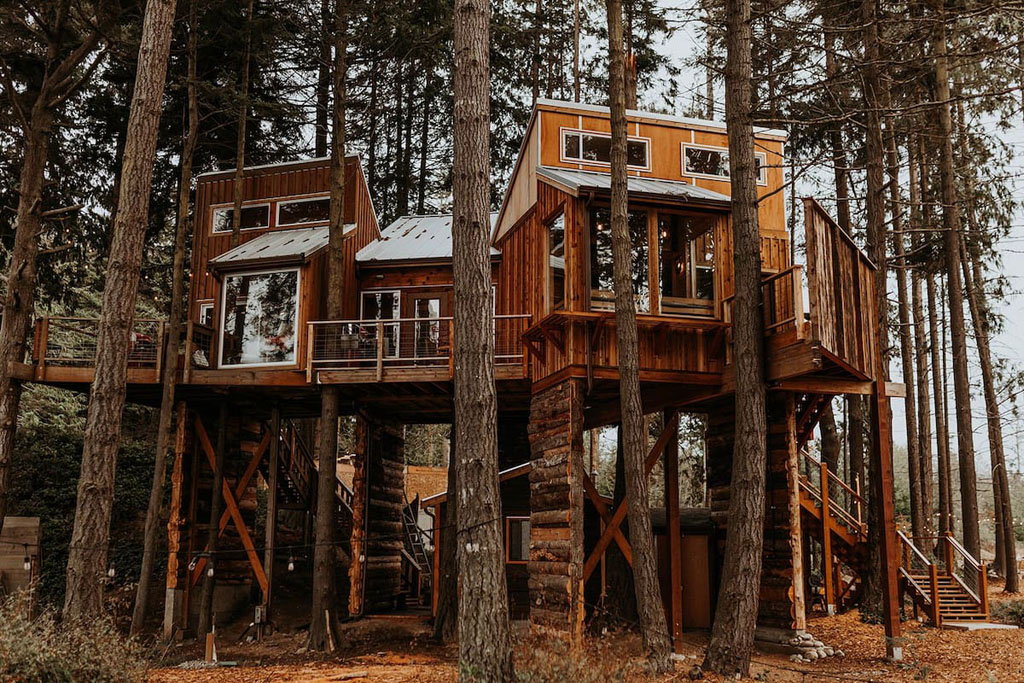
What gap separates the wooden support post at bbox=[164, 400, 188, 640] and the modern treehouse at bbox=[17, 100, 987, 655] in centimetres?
5

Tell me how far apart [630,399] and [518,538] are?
9244 millimetres

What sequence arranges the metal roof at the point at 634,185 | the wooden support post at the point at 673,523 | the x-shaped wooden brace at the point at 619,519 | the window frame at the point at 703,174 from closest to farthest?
the metal roof at the point at 634,185 < the wooden support post at the point at 673,523 < the x-shaped wooden brace at the point at 619,519 < the window frame at the point at 703,174

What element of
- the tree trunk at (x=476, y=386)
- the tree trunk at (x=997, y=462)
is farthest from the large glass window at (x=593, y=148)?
the tree trunk at (x=997, y=462)

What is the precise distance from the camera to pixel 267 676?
11.3m

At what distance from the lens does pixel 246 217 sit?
22219mm

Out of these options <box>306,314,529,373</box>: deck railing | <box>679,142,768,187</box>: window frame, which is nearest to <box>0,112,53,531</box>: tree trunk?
<box>306,314,529,373</box>: deck railing

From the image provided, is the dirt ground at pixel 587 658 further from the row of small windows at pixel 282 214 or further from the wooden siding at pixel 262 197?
the row of small windows at pixel 282 214

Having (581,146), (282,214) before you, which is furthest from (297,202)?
(581,146)

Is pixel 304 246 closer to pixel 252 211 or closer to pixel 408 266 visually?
pixel 408 266

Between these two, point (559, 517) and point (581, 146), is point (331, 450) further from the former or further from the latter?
point (581, 146)

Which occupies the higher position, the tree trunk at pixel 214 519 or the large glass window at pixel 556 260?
the large glass window at pixel 556 260

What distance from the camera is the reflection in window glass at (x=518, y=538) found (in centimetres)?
2006

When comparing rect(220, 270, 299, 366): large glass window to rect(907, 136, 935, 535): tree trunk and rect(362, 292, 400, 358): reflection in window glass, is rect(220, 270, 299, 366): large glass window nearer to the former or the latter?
rect(362, 292, 400, 358): reflection in window glass

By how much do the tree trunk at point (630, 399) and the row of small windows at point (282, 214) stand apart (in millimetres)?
10645
